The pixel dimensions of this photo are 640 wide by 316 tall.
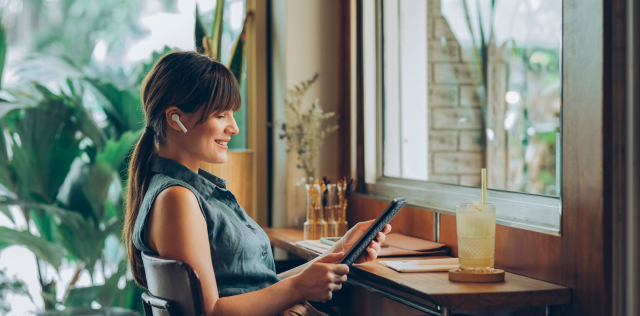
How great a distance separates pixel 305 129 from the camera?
2596mm

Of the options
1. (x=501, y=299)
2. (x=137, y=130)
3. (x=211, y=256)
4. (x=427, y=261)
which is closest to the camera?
(x=501, y=299)

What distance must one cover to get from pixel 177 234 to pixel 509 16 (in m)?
2.61

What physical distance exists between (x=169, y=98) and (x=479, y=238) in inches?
33.7

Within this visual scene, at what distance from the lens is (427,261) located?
1629 millimetres

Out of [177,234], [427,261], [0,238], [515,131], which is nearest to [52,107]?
[0,238]

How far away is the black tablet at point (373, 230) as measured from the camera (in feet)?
4.84

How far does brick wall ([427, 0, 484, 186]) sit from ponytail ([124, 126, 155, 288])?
1.82m

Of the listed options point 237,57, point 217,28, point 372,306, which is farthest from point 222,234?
point 217,28

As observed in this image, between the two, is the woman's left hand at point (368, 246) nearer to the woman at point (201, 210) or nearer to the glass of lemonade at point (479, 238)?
the woman at point (201, 210)

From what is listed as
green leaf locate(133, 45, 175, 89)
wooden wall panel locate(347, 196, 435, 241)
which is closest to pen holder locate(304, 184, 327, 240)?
wooden wall panel locate(347, 196, 435, 241)

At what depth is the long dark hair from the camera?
4.74 ft

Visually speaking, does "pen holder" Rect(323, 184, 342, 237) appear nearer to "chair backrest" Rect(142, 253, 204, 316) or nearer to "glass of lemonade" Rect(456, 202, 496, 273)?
"glass of lemonade" Rect(456, 202, 496, 273)

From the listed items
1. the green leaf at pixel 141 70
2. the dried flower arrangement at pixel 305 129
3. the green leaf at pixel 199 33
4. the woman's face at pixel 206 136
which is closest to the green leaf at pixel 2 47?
the green leaf at pixel 141 70

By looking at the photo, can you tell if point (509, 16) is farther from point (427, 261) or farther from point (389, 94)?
point (427, 261)
